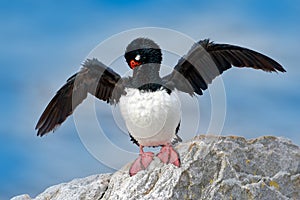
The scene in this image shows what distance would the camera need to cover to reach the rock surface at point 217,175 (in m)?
5.35

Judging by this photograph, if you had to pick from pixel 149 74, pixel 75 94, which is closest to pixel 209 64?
pixel 149 74

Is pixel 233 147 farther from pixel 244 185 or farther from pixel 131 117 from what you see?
pixel 131 117

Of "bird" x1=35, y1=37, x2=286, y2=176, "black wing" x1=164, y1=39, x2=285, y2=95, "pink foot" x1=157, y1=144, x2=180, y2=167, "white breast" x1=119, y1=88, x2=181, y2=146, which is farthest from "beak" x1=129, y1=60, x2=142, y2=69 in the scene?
"pink foot" x1=157, y1=144, x2=180, y2=167

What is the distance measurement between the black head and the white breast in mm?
345

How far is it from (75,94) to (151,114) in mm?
1344

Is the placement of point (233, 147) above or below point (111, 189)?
above

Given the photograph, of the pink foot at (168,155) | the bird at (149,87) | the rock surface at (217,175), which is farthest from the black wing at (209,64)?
the rock surface at (217,175)

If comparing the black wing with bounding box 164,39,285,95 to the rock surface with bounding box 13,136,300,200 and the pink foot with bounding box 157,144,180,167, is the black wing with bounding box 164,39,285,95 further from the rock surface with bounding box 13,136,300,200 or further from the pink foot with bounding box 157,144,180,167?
the rock surface with bounding box 13,136,300,200

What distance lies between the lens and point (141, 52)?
6.02 meters

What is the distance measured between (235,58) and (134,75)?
4.52 ft

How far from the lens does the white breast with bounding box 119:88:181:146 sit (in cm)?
595

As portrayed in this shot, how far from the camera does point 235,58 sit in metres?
6.55

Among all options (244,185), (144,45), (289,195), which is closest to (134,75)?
(144,45)

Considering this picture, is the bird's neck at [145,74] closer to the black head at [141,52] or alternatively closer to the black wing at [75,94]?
the black head at [141,52]
